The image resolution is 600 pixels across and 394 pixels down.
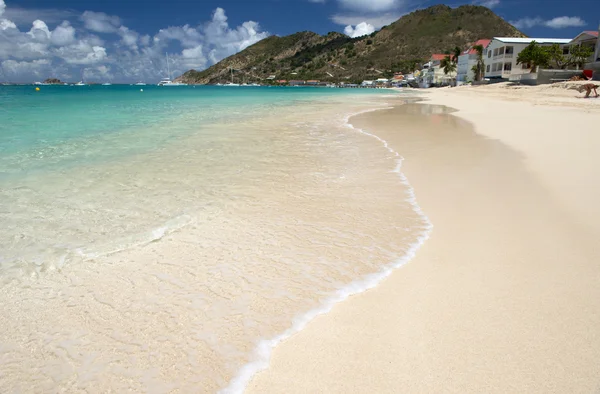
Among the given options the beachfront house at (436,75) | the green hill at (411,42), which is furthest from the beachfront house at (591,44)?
the green hill at (411,42)

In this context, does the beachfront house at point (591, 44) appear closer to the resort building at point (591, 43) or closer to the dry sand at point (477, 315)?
the resort building at point (591, 43)

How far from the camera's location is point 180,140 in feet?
39.7

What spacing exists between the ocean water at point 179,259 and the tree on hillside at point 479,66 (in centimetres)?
7532

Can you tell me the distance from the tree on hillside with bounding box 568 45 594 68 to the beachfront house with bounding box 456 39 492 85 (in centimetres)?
3235

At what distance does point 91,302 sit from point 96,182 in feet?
15.3

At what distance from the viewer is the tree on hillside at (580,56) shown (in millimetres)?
42987

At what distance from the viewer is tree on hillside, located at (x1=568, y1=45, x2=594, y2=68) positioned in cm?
4299

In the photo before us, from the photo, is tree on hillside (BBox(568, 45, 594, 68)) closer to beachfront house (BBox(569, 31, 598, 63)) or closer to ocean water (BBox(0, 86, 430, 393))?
beachfront house (BBox(569, 31, 598, 63))

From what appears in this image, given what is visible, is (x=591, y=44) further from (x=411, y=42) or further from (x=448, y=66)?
(x=411, y=42)

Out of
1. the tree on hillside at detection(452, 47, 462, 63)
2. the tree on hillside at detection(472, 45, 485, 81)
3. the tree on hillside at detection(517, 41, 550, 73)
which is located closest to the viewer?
the tree on hillside at detection(517, 41, 550, 73)

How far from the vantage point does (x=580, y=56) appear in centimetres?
4369

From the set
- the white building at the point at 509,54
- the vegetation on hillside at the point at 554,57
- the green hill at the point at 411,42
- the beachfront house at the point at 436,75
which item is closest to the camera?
the vegetation on hillside at the point at 554,57

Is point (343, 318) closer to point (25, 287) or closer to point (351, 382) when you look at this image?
point (351, 382)

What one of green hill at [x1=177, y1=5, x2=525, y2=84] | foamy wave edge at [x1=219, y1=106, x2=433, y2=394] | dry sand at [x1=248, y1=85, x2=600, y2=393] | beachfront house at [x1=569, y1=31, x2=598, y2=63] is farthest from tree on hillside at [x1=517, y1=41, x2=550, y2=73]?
green hill at [x1=177, y1=5, x2=525, y2=84]
